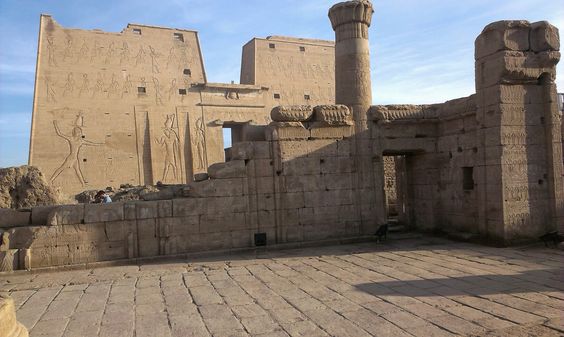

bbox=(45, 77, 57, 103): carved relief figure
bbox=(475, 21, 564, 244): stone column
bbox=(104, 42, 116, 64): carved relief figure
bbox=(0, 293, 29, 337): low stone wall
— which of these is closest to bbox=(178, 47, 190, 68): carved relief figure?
bbox=(104, 42, 116, 64): carved relief figure

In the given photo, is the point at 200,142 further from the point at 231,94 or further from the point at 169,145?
the point at 231,94

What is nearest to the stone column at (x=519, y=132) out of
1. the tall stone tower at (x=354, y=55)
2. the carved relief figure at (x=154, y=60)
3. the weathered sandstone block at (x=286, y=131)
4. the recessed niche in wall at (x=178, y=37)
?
the tall stone tower at (x=354, y=55)

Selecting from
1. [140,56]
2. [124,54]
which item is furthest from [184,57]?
[124,54]

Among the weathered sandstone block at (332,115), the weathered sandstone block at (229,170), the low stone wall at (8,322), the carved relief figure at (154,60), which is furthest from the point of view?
the carved relief figure at (154,60)

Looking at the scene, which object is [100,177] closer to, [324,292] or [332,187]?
[332,187]

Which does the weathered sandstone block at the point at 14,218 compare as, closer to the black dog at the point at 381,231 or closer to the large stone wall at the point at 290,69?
the black dog at the point at 381,231

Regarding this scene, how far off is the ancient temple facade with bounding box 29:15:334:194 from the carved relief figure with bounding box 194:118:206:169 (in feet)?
0.16

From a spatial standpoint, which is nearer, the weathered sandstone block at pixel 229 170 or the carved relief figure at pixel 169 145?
the weathered sandstone block at pixel 229 170

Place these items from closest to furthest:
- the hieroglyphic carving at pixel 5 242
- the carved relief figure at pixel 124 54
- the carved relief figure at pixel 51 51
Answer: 1. the hieroglyphic carving at pixel 5 242
2. the carved relief figure at pixel 51 51
3. the carved relief figure at pixel 124 54

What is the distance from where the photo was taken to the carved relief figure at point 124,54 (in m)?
19.9

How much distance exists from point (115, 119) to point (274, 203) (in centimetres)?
1265

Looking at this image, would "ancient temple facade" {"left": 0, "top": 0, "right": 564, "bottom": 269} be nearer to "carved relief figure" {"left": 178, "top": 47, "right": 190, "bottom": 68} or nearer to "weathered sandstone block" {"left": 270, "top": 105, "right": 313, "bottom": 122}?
"weathered sandstone block" {"left": 270, "top": 105, "right": 313, "bottom": 122}

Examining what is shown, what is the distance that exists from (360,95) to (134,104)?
12.9 m

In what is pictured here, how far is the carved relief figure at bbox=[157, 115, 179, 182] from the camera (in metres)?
20.3
